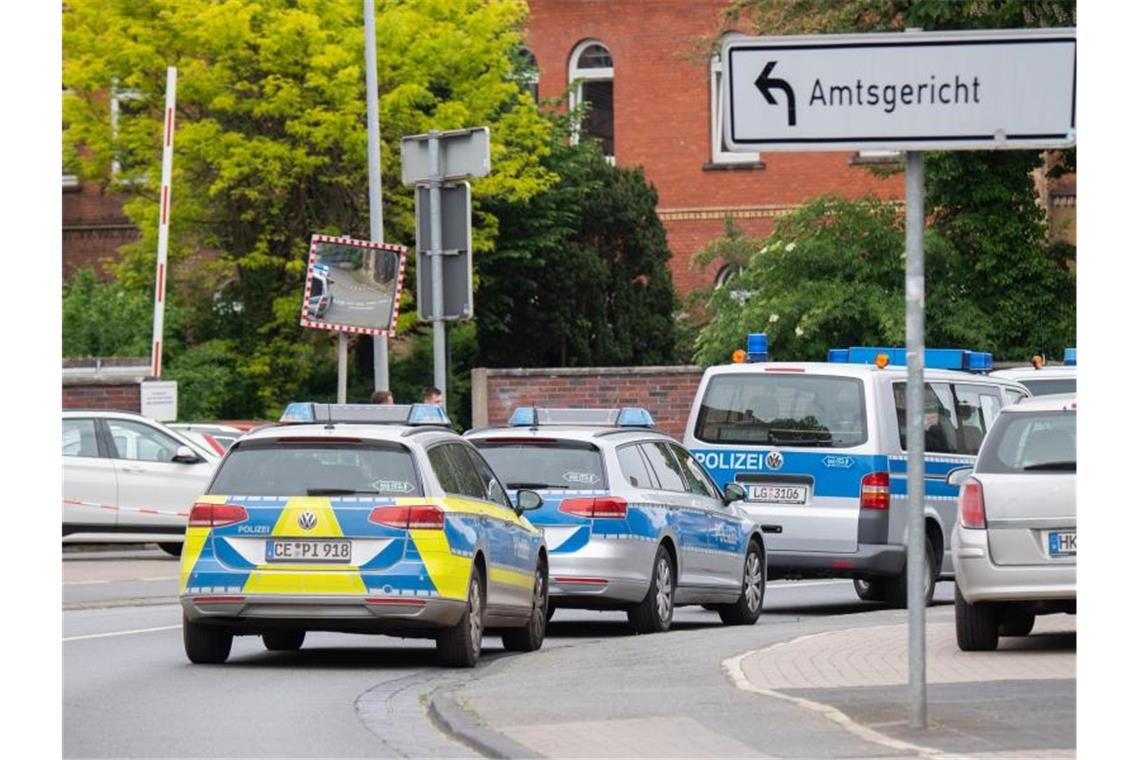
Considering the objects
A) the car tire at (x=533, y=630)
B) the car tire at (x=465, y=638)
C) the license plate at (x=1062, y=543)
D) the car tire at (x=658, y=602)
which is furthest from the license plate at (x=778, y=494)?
the license plate at (x=1062, y=543)

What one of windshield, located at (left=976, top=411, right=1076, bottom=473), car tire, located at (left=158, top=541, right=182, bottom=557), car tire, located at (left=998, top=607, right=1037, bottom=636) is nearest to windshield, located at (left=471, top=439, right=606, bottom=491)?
car tire, located at (left=998, top=607, right=1037, bottom=636)

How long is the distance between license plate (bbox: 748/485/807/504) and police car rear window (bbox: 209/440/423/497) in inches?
247

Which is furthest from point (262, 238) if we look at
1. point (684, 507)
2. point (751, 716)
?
point (751, 716)

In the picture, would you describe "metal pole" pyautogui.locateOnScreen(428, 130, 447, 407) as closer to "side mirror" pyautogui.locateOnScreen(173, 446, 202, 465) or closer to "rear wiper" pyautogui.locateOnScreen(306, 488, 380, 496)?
"rear wiper" pyautogui.locateOnScreen(306, 488, 380, 496)

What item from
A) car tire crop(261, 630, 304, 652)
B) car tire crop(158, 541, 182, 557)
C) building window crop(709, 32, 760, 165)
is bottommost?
car tire crop(158, 541, 182, 557)

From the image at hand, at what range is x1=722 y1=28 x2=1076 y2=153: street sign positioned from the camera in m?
10.0

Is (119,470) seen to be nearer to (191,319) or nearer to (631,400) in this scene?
(631,400)

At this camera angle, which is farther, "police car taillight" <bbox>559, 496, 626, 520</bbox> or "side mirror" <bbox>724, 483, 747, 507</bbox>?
"side mirror" <bbox>724, 483, 747, 507</bbox>

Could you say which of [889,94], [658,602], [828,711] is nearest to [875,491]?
[658,602]

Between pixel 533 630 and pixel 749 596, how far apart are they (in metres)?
3.46

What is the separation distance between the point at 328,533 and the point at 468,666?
4.18 feet

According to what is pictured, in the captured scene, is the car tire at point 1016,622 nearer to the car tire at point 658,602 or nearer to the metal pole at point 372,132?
the car tire at point 658,602

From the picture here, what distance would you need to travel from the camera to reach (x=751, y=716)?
11.1 meters

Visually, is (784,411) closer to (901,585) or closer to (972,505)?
(901,585)
